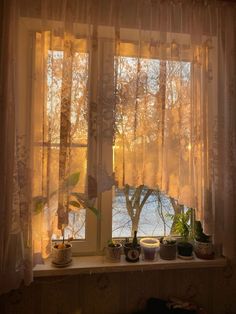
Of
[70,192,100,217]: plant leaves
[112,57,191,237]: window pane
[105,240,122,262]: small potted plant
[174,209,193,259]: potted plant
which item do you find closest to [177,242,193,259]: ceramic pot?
[174,209,193,259]: potted plant

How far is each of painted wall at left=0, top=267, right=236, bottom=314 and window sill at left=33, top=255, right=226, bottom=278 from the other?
8cm

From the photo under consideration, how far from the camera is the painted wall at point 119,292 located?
4.70 feet

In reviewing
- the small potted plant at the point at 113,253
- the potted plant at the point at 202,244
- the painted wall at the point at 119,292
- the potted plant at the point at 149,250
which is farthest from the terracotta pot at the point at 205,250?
the small potted plant at the point at 113,253

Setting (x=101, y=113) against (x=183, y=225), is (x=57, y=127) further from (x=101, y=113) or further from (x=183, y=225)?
(x=183, y=225)

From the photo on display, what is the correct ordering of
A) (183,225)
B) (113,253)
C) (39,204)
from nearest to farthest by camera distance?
1. (39,204)
2. (113,253)
3. (183,225)

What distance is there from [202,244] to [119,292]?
54cm

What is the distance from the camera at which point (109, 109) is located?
140cm

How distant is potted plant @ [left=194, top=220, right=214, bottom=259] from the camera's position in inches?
60.6

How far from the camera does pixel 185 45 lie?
1.49 m

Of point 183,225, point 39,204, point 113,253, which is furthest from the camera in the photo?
point 183,225

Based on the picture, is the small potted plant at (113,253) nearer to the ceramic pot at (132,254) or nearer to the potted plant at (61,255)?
the ceramic pot at (132,254)

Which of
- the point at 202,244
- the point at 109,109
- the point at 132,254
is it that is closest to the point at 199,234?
the point at 202,244

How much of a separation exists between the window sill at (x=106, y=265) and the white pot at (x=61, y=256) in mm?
27

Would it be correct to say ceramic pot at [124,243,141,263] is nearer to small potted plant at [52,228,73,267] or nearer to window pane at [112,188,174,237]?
window pane at [112,188,174,237]
